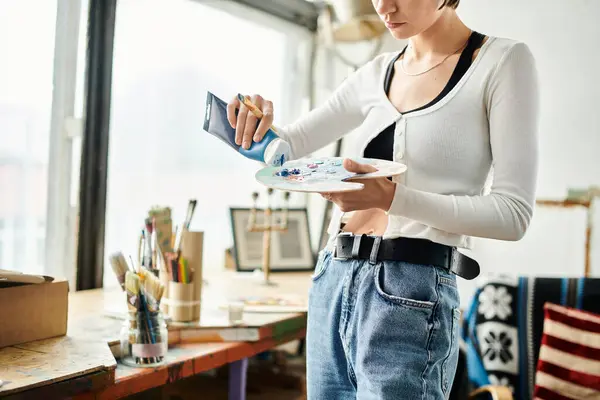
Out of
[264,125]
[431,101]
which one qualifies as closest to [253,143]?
[264,125]

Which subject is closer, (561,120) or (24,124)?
(24,124)

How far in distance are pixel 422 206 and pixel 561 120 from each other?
1708 mm

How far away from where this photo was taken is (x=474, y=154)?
2.86ft

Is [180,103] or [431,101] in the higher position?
[180,103]

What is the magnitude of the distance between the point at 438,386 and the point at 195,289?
752 millimetres

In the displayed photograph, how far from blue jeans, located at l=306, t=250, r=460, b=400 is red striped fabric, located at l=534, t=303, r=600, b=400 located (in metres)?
0.99

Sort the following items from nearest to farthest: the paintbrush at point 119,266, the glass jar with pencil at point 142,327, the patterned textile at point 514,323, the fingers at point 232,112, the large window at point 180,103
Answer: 1. the fingers at point 232,112
2. the glass jar with pencil at point 142,327
3. the paintbrush at point 119,266
4. the patterned textile at point 514,323
5. the large window at point 180,103

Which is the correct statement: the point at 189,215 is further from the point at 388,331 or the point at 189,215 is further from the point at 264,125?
the point at 388,331

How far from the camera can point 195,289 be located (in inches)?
57.1

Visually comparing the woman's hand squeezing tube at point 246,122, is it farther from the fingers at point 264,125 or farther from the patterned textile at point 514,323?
the patterned textile at point 514,323

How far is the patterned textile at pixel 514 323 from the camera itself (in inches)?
72.2

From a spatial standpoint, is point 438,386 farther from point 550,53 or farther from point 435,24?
point 550,53

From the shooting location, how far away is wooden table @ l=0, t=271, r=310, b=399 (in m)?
0.96

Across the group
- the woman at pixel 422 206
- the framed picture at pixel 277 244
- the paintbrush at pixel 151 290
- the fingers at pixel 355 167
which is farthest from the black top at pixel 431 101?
the framed picture at pixel 277 244
